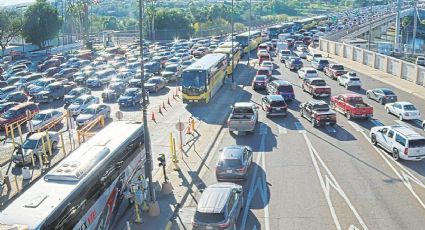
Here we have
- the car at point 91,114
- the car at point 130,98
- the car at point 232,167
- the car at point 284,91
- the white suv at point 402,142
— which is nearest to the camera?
the car at point 232,167

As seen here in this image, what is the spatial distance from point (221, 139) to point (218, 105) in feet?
38.6

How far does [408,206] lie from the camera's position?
2086 cm

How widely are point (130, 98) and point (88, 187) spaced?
28536 millimetres

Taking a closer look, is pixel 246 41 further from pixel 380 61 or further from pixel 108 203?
pixel 108 203

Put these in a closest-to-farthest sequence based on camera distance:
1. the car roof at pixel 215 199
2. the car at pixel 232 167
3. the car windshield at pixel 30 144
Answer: the car roof at pixel 215 199 < the car at pixel 232 167 < the car windshield at pixel 30 144

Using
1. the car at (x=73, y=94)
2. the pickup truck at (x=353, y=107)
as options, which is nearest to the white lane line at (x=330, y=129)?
the pickup truck at (x=353, y=107)

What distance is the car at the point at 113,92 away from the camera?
48688mm

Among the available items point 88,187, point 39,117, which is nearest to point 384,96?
point 39,117

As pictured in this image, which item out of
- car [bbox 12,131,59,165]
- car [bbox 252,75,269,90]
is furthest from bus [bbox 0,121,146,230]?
car [bbox 252,75,269,90]

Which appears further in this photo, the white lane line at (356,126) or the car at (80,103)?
the car at (80,103)

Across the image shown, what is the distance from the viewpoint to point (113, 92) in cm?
4894

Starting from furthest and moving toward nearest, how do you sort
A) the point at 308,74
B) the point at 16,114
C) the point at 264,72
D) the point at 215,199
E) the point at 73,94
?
the point at 264,72
the point at 308,74
the point at 73,94
the point at 16,114
the point at 215,199

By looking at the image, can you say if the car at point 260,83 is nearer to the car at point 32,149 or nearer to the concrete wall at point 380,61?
the concrete wall at point 380,61

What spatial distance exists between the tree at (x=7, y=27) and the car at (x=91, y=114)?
57937mm
